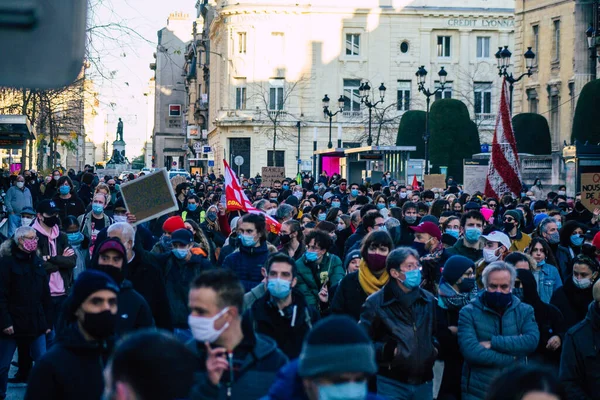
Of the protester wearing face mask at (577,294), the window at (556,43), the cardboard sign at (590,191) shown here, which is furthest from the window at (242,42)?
the protester wearing face mask at (577,294)

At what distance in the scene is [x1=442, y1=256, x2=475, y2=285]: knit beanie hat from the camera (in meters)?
8.60

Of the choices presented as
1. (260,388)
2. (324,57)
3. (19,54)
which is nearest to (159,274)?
(260,388)

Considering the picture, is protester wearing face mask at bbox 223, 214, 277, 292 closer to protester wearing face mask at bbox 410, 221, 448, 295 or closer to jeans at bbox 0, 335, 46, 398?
protester wearing face mask at bbox 410, 221, 448, 295

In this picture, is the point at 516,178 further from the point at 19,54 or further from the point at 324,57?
the point at 324,57

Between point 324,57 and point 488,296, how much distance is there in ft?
216

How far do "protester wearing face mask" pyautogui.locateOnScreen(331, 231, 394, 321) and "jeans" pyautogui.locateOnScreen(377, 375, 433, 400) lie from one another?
112 cm

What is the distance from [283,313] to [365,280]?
1754mm

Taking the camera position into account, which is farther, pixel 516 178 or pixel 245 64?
pixel 245 64

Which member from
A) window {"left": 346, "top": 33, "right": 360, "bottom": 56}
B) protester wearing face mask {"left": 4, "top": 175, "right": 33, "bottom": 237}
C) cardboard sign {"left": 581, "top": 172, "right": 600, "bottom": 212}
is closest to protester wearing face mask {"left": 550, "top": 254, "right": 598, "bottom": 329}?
cardboard sign {"left": 581, "top": 172, "right": 600, "bottom": 212}

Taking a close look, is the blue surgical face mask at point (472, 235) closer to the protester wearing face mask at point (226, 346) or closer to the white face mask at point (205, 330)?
the protester wearing face mask at point (226, 346)

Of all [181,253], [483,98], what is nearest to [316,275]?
[181,253]

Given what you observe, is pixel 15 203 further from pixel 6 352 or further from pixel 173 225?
pixel 6 352

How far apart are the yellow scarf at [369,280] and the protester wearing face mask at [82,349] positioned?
344cm

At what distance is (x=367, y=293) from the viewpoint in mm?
8641
